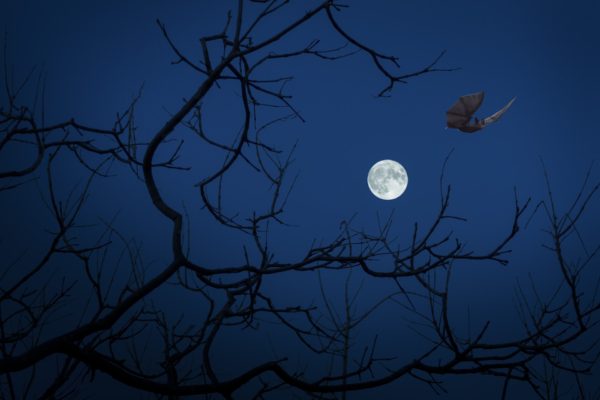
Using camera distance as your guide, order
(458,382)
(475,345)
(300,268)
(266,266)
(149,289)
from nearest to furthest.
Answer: (149,289)
(475,345)
(300,268)
(266,266)
(458,382)

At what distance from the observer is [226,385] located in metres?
1.79

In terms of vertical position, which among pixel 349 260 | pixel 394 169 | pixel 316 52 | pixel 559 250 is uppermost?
pixel 394 169

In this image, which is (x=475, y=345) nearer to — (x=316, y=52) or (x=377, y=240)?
(x=377, y=240)

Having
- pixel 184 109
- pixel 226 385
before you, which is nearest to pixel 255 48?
pixel 184 109

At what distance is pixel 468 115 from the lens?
4.80 meters

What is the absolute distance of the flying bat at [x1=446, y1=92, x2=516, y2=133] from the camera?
13.1 ft

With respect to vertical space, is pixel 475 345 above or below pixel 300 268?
below

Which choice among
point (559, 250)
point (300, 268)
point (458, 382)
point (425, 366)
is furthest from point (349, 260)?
point (458, 382)

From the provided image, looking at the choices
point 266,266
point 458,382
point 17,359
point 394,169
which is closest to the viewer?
point 17,359

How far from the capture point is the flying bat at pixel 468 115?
400cm

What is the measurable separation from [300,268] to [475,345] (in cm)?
77

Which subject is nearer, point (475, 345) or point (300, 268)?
point (475, 345)

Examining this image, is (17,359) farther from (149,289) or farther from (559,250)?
(559,250)

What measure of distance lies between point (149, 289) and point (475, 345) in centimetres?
129
